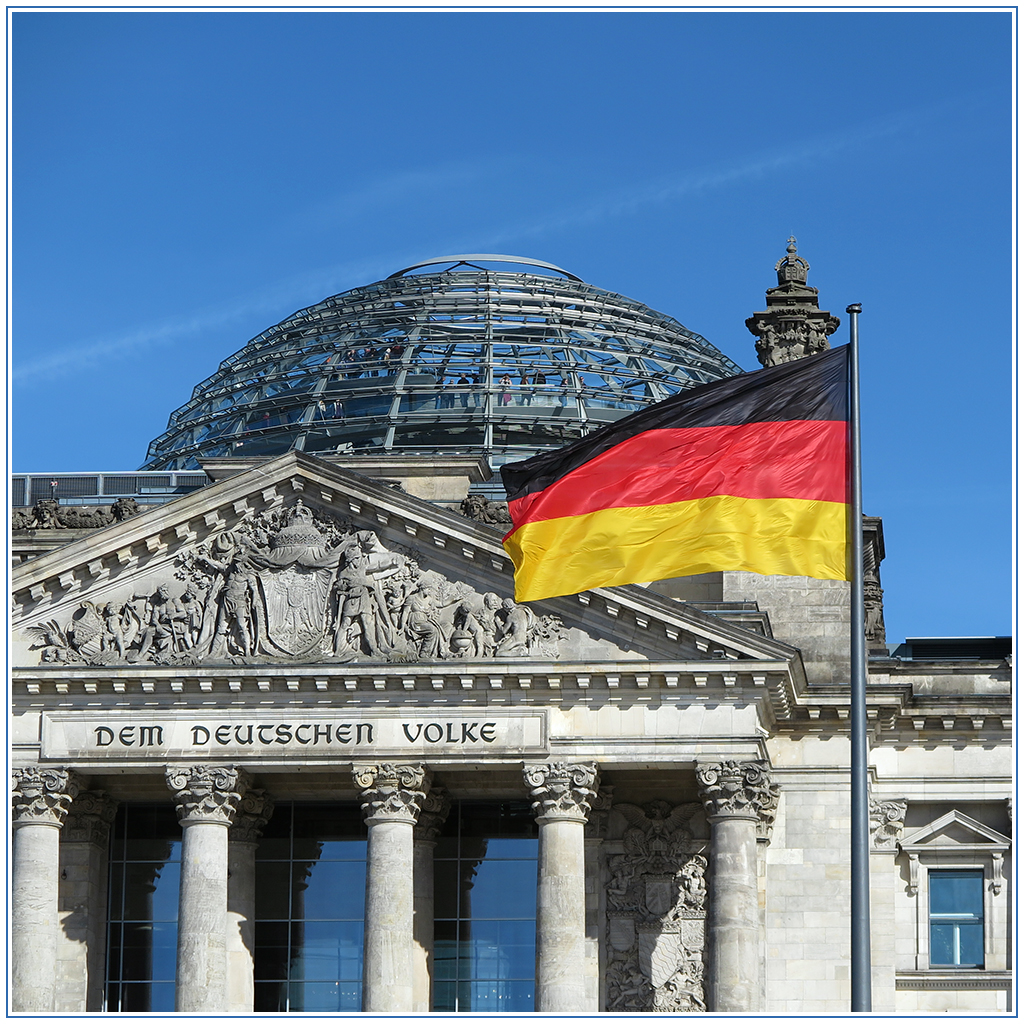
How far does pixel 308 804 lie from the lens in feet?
200

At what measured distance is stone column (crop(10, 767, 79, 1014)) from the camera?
55.6 meters

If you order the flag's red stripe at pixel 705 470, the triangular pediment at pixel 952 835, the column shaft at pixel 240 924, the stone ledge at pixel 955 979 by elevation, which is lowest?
the stone ledge at pixel 955 979

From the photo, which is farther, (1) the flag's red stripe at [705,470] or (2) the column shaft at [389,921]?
(2) the column shaft at [389,921]

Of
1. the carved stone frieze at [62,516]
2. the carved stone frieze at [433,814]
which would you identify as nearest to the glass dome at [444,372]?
the carved stone frieze at [62,516]

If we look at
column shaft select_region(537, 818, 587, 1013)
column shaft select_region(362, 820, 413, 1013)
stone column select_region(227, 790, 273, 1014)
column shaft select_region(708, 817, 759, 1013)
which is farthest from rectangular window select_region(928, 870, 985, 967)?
stone column select_region(227, 790, 273, 1014)

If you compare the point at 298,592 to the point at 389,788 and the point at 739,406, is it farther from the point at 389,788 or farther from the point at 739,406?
the point at 739,406

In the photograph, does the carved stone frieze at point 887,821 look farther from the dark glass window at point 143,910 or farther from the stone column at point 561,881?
the dark glass window at point 143,910

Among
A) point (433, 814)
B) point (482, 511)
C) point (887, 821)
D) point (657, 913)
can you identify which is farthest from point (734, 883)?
point (482, 511)

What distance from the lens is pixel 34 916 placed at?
55.8m

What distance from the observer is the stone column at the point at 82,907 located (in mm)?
58781

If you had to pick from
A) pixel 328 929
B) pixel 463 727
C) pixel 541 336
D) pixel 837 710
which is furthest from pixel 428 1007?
pixel 541 336

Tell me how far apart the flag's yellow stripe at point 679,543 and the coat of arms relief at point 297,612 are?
14.2 metres

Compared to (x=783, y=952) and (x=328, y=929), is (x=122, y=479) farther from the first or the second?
(x=783, y=952)

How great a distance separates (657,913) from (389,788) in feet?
25.3
